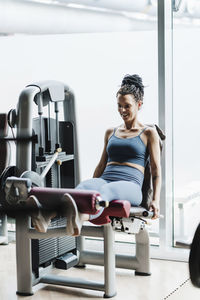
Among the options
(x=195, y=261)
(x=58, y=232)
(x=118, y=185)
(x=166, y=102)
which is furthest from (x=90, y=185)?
(x=195, y=261)

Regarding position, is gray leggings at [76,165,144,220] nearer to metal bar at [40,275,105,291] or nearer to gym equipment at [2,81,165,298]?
gym equipment at [2,81,165,298]

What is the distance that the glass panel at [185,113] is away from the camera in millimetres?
2572

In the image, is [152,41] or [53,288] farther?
[152,41]

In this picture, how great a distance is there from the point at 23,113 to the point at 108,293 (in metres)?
0.85

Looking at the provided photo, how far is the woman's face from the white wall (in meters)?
0.37

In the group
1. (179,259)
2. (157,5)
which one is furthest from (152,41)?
(179,259)

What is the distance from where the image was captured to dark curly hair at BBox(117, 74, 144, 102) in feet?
7.25

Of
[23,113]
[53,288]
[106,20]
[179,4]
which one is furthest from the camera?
[179,4]

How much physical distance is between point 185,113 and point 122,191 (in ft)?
2.87

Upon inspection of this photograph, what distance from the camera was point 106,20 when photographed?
477 millimetres

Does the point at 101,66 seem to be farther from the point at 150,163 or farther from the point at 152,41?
the point at 150,163

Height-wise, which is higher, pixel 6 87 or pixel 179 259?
pixel 6 87

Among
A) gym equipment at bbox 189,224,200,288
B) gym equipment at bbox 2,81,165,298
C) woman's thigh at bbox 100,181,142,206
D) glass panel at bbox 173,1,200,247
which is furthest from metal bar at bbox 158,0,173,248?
gym equipment at bbox 189,224,200,288

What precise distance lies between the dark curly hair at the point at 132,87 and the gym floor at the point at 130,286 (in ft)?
2.85
